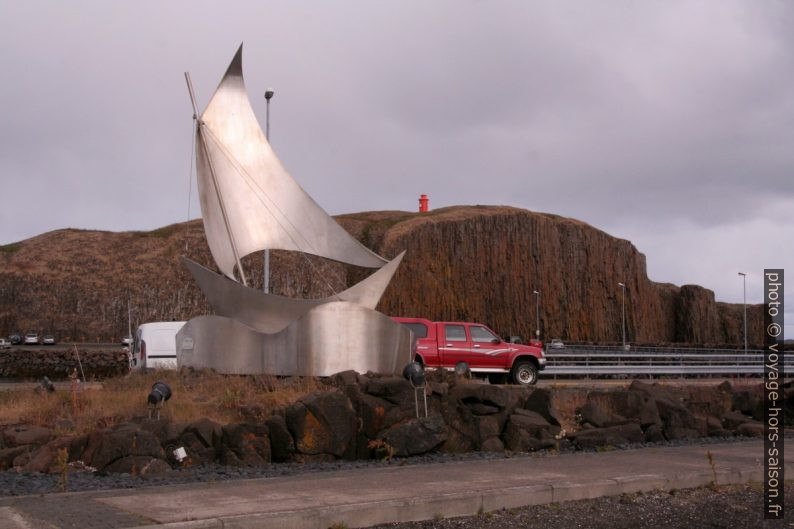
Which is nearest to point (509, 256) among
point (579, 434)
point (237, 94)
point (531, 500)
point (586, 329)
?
point (586, 329)

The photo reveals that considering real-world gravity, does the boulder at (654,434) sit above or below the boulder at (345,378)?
below

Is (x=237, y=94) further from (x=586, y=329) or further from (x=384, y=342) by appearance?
(x=586, y=329)

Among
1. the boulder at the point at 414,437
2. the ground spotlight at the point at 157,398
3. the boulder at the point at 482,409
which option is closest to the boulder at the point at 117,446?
the ground spotlight at the point at 157,398

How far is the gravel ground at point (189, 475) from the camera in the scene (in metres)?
8.77

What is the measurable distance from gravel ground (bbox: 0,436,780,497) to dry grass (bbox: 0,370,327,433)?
174 cm

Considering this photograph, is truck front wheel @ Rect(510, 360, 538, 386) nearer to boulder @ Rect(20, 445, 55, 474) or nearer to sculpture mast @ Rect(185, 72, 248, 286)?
sculpture mast @ Rect(185, 72, 248, 286)

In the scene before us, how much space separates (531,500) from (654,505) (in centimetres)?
133

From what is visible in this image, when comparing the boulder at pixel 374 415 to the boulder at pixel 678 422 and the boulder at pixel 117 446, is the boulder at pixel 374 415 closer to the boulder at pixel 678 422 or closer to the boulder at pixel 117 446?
the boulder at pixel 117 446

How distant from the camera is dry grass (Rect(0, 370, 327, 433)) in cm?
1223

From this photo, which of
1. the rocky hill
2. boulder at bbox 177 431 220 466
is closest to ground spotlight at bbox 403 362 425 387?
boulder at bbox 177 431 220 466

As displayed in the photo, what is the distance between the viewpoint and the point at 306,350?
15633 millimetres

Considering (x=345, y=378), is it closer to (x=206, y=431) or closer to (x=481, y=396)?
(x=481, y=396)

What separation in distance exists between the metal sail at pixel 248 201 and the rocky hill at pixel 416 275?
47978 millimetres

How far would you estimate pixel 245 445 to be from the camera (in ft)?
36.5
